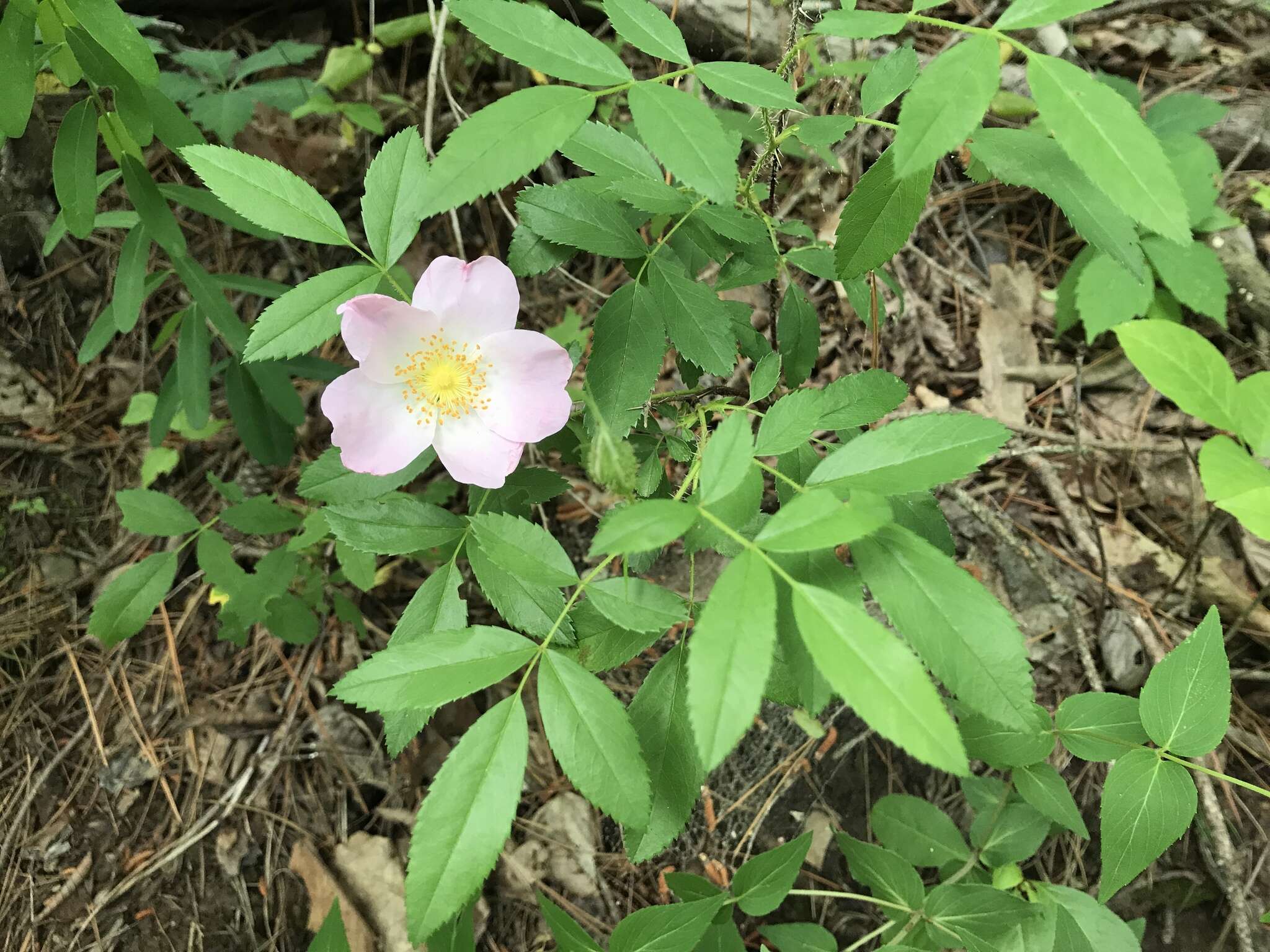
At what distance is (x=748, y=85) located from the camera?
3.06 ft

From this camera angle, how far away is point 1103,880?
3.86ft

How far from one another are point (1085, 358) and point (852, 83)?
42.9 inches

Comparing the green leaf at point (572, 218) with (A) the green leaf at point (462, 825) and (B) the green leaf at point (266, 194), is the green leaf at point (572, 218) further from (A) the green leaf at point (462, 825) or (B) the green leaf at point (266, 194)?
(A) the green leaf at point (462, 825)

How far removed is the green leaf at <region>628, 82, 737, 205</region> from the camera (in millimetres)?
848

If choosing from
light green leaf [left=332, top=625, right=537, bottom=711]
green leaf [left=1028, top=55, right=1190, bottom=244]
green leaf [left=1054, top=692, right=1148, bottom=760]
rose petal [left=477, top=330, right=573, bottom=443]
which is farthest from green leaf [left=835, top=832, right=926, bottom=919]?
green leaf [left=1028, top=55, right=1190, bottom=244]

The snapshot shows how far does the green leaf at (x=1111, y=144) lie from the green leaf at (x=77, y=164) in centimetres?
149

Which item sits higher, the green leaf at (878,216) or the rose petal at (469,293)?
the green leaf at (878,216)

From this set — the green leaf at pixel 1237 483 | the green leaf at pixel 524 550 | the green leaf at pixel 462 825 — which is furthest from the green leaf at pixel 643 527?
the green leaf at pixel 1237 483

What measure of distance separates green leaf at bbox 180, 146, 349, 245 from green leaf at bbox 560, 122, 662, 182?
1.27 feet

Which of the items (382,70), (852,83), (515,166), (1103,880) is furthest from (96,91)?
(1103,880)

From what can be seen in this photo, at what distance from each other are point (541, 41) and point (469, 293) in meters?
0.35

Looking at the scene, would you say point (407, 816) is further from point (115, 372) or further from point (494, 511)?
point (115, 372)

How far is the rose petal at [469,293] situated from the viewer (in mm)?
1123

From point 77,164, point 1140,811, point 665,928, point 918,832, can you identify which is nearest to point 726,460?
point 665,928
